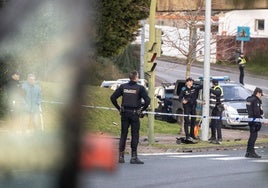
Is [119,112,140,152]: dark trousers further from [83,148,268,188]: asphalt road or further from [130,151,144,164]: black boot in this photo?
[83,148,268,188]: asphalt road

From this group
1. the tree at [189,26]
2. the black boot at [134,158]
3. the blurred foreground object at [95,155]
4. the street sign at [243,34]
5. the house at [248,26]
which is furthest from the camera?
the black boot at [134,158]

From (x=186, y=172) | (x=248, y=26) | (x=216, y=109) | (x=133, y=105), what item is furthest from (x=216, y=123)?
(x=248, y=26)

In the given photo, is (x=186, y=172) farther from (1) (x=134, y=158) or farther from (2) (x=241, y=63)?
(2) (x=241, y=63)

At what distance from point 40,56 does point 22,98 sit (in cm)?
38

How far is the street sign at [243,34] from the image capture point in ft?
5.12

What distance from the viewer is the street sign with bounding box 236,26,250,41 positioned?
156cm

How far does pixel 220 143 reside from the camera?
20.8 m

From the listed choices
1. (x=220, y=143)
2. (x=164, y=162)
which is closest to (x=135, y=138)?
(x=164, y=162)

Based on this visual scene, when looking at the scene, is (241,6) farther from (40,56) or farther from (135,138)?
(135,138)

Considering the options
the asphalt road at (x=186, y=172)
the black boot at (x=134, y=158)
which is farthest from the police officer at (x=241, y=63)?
the black boot at (x=134, y=158)

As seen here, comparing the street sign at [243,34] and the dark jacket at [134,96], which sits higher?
the dark jacket at [134,96]

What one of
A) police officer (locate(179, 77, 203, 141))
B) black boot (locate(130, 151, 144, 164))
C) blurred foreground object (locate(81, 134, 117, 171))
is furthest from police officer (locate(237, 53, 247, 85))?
police officer (locate(179, 77, 203, 141))

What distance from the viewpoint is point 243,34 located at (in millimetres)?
1594

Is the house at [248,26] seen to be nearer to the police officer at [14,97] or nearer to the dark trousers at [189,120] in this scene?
the police officer at [14,97]
